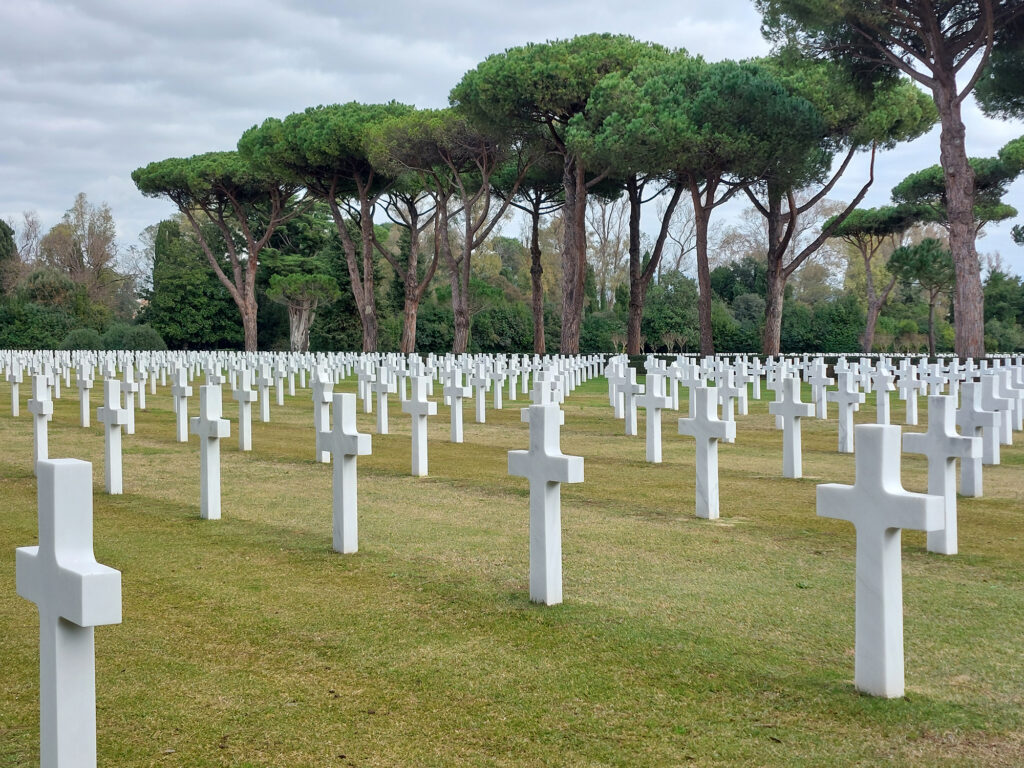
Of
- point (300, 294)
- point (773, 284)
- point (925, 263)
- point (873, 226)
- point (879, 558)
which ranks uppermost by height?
point (873, 226)

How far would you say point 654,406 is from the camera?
9602 millimetres

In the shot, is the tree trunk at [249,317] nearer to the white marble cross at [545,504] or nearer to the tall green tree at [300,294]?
the tall green tree at [300,294]

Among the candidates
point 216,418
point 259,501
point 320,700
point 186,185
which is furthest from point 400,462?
point 186,185

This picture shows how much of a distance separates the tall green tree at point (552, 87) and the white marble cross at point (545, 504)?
2570cm

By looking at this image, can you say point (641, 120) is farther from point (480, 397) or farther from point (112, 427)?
point (112, 427)

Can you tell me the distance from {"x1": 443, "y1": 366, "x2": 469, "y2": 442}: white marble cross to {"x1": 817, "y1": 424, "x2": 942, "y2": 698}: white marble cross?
925cm

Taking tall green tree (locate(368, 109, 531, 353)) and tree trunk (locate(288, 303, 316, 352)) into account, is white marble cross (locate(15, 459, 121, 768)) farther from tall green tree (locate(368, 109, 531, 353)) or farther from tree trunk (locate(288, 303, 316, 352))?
tree trunk (locate(288, 303, 316, 352))

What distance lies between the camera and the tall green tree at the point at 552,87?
29516mm

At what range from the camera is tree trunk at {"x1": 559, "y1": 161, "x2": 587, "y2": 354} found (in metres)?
31.9

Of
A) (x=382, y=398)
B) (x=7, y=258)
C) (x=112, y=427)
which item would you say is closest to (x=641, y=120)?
(x=382, y=398)

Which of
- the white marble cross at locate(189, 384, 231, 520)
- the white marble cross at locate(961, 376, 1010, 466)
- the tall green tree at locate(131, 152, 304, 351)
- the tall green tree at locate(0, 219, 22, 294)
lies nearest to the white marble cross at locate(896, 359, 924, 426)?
the white marble cross at locate(961, 376, 1010, 466)

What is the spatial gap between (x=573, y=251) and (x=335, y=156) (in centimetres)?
1129

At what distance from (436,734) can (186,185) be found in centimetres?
4382

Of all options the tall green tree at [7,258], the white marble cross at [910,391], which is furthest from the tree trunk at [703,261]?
the tall green tree at [7,258]
